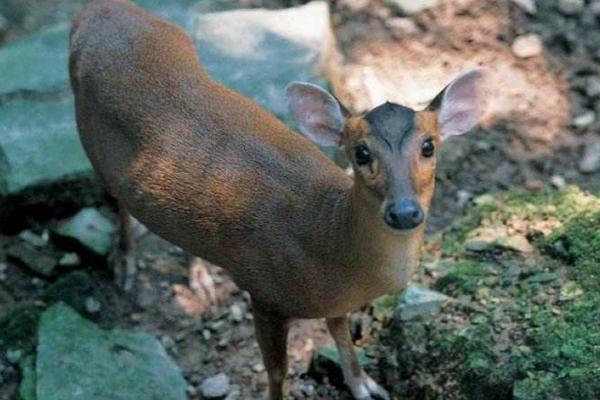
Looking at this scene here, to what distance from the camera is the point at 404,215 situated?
3465mm

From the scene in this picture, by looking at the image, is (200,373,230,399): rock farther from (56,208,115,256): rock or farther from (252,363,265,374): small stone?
(56,208,115,256): rock

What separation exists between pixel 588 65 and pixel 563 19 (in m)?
0.37

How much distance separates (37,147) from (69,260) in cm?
61

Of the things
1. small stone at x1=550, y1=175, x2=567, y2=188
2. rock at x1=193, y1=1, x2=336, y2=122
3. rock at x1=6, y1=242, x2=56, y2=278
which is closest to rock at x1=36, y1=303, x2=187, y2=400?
rock at x1=6, y1=242, x2=56, y2=278

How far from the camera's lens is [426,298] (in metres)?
4.53

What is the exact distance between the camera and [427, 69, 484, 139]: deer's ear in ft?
12.9

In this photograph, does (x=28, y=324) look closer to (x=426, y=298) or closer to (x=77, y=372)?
(x=77, y=372)

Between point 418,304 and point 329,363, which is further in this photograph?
point 329,363

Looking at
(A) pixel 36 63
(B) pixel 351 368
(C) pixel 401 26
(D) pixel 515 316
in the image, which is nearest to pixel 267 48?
(C) pixel 401 26

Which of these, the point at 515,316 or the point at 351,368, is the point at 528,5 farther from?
the point at 351,368

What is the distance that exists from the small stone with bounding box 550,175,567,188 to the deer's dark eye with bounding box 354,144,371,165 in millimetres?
2193

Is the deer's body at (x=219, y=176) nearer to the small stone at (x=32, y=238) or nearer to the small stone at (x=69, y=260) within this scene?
the small stone at (x=69, y=260)

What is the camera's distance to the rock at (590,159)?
569cm

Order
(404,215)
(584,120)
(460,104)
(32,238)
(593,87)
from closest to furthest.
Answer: (404,215) < (460,104) < (32,238) < (584,120) < (593,87)
